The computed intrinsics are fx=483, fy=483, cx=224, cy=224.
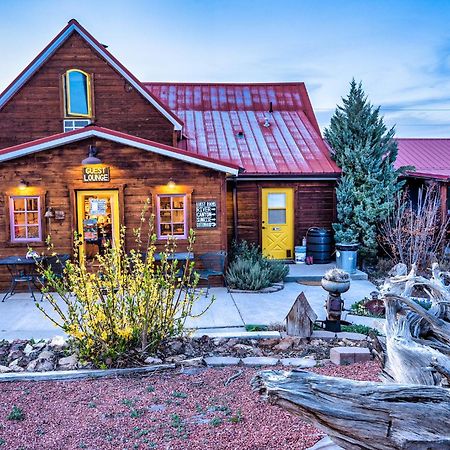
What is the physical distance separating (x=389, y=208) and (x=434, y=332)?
843cm

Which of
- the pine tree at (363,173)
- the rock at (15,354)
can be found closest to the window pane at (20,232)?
the rock at (15,354)

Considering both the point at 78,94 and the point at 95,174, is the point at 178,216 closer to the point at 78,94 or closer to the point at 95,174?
the point at 95,174

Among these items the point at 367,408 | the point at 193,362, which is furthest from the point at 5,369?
the point at 367,408

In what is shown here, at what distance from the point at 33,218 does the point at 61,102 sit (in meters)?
4.13

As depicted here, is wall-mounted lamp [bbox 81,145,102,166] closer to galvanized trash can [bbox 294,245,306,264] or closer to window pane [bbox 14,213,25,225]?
window pane [bbox 14,213,25,225]

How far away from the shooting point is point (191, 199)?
10.6 m

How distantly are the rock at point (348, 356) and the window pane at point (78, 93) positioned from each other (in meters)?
10.2

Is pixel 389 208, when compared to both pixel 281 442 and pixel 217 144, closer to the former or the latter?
pixel 217 144

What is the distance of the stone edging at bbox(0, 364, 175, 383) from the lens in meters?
5.38

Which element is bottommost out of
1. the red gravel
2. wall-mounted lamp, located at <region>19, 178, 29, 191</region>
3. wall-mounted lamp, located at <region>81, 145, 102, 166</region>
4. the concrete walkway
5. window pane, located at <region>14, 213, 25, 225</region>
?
the concrete walkway

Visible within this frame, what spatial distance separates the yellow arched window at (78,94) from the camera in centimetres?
1320

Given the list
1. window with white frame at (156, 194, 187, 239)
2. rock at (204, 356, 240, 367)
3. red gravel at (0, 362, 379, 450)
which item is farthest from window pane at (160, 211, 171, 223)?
red gravel at (0, 362, 379, 450)

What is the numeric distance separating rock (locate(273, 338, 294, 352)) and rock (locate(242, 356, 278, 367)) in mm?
486

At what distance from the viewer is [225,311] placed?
854 centimetres
